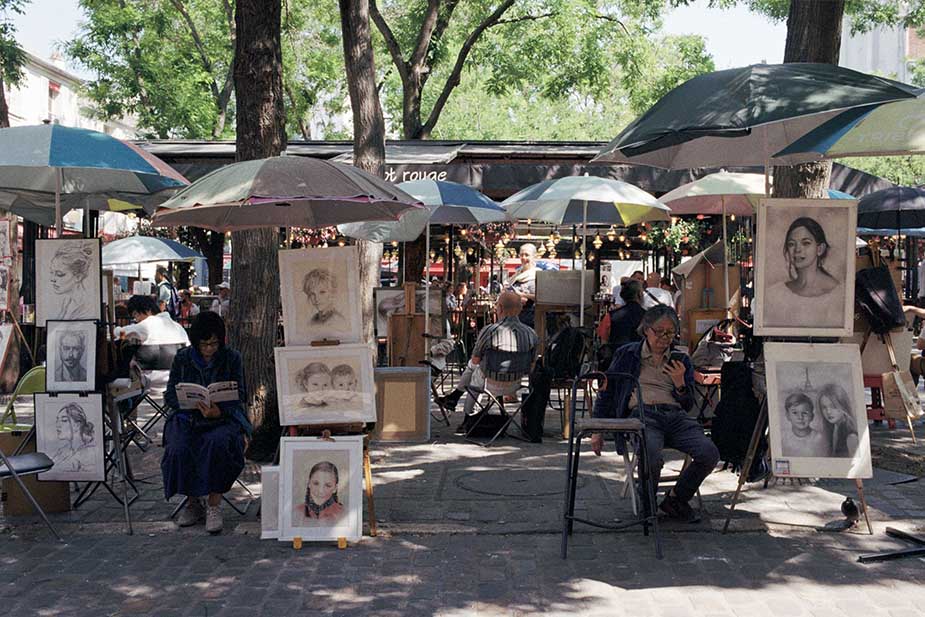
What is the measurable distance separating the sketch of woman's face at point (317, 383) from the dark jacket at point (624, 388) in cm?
173

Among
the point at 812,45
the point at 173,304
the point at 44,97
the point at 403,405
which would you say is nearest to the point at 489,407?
the point at 403,405

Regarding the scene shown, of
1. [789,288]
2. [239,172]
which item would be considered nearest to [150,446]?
[239,172]

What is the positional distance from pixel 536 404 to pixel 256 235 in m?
3.04

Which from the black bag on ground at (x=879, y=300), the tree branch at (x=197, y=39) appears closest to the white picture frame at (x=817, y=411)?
the black bag on ground at (x=879, y=300)

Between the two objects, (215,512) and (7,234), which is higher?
(7,234)

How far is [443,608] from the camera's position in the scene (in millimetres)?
4922

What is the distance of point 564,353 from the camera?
9.34 m

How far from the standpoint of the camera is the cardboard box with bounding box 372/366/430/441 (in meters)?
9.42

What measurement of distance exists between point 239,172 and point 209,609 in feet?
8.31

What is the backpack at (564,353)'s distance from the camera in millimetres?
9344

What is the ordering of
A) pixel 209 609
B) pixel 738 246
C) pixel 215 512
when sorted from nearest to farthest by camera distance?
pixel 209 609
pixel 215 512
pixel 738 246

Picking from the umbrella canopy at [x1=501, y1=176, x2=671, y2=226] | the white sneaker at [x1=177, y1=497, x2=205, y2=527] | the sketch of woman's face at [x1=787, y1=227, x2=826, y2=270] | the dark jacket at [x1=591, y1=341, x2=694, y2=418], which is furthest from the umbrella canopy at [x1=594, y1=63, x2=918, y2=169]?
the umbrella canopy at [x1=501, y1=176, x2=671, y2=226]

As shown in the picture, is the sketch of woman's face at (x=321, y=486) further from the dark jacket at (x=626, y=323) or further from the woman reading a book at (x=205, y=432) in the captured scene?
the dark jacket at (x=626, y=323)

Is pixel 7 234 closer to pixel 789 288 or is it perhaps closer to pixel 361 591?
pixel 361 591
